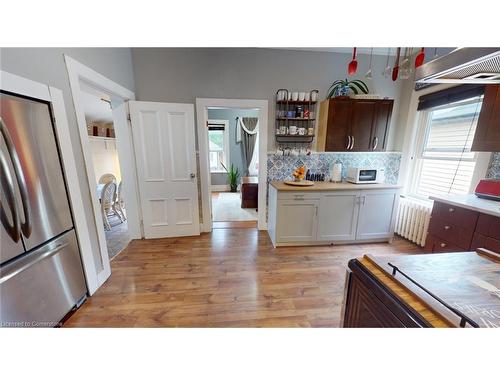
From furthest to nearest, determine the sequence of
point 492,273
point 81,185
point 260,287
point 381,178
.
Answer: point 381,178 → point 260,287 → point 81,185 → point 492,273

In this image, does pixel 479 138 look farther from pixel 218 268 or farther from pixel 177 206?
pixel 177 206

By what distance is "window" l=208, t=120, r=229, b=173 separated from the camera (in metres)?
5.88

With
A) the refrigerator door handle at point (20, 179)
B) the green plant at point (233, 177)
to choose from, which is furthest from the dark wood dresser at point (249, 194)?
the refrigerator door handle at point (20, 179)

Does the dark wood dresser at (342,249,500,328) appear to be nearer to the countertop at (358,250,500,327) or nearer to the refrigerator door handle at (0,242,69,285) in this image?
the countertop at (358,250,500,327)

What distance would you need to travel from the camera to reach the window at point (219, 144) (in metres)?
5.88

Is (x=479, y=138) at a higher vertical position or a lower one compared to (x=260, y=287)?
higher

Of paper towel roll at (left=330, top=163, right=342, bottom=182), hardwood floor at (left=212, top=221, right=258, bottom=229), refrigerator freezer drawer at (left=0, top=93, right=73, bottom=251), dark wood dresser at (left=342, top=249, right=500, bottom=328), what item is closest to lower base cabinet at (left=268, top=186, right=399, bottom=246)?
paper towel roll at (left=330, top=163, right=342, bottom=182)

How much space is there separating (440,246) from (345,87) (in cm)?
225

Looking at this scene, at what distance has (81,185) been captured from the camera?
1.67m

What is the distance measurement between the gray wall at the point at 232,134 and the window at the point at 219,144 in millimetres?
131

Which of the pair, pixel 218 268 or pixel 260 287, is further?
pixel 218 268
